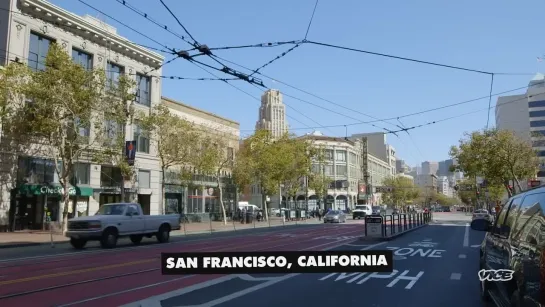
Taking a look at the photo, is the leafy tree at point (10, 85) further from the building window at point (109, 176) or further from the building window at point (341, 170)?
the building window at point (341, 170)

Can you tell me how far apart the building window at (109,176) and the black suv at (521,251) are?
33.1 meters

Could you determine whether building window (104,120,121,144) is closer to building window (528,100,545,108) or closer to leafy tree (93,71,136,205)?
leafy tree (93,71,136,205)

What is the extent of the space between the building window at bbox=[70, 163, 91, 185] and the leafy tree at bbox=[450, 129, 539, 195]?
3307 cm

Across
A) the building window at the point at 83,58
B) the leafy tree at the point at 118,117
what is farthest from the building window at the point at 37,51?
the leafy tree at the point at 118,117

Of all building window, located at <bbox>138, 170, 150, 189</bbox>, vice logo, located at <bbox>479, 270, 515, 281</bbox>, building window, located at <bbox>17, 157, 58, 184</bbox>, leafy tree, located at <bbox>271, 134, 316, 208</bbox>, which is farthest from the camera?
leafy tree, located at <bbox>271, 134, 316, 208</bbox>

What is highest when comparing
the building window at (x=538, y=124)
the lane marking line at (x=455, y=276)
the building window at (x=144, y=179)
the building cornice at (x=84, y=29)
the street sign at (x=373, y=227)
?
the building window at (x=538, y=124)

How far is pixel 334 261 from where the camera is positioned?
6.45 meters

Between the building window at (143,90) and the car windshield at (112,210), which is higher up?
the building window at (143,90)

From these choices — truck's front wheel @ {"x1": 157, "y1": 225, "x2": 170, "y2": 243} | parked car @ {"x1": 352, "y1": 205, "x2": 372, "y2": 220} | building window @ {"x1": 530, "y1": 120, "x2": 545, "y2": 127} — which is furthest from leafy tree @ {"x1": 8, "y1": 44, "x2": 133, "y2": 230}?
building window @ {"x1": 530, "y1": 120, "x2": 545, "y2": 127}

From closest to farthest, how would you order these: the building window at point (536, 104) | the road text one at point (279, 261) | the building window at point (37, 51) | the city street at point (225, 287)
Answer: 1. the road text one at point (279, 261)
2. the city street at point (225, 287)
3. the building window at point (37, 51)
4. the building window at point (536, 104)

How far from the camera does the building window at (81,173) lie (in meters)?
32.9

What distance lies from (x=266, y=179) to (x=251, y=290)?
134 ft

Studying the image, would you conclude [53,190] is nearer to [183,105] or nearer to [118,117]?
[118,117]

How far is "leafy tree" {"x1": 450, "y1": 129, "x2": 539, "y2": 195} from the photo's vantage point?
4059 cm
